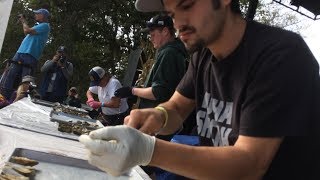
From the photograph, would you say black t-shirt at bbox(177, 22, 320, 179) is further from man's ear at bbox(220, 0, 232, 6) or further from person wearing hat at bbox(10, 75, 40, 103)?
person wearing hat at bbox(10, 75, 40, 103)

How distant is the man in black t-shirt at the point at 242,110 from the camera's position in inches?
53.0

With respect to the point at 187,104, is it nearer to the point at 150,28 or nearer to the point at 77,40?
the point at 150,28

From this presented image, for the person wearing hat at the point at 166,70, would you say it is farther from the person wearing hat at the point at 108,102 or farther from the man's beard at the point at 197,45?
the person wearing hat at the point at 108,102

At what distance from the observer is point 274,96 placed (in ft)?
4.58

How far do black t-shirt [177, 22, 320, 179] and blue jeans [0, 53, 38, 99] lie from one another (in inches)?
205

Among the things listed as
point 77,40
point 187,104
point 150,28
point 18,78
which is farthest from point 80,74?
point 187,104

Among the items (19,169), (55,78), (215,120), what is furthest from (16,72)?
(215,120)

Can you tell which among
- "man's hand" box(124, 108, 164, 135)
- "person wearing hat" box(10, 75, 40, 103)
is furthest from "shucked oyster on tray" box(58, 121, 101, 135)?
"person wearing hat" box(10, 75, 40, 103)

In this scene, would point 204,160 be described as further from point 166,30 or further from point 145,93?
point 166,30

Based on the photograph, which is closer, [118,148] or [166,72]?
[118,148]

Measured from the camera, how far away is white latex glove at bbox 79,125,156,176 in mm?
1282

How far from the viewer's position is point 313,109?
1.47m

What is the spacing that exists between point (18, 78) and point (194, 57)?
4954 millimetres

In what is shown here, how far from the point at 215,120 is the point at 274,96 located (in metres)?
0.39
